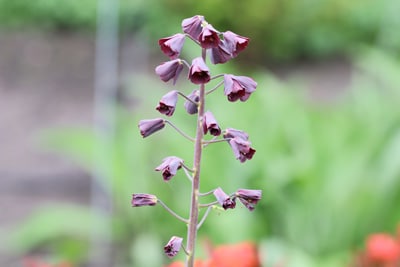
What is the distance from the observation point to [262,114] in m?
5.08

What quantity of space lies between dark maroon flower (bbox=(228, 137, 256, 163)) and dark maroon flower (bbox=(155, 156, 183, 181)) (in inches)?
3.0

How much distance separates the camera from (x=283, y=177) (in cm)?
414

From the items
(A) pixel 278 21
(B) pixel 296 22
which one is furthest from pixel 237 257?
(B) pixel 296 22

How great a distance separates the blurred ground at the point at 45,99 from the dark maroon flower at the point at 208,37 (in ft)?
15.5

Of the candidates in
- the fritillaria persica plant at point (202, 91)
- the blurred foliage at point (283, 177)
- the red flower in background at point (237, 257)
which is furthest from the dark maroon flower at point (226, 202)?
the blurred foliage at point (283, 177)

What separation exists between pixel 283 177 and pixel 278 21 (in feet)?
20.4

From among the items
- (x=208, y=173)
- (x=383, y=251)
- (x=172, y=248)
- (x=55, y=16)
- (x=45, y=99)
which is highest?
(x=172, y=248)

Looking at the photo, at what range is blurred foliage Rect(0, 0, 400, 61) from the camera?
9.65 m

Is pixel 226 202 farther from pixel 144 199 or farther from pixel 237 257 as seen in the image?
pixel 237 257

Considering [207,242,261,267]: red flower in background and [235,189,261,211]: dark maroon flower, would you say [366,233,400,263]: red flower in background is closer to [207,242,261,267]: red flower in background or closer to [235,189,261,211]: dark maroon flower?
[207,242,261,267]: red flower in background

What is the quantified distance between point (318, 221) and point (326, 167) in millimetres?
330

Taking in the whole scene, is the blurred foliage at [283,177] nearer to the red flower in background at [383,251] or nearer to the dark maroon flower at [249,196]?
the red flower in background at [383,251]

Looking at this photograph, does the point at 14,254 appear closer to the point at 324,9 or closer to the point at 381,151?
the point at 381,151

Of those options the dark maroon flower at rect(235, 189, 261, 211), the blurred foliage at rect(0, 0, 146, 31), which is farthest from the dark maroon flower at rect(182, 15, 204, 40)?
the blurred foliage at rect(0, 0, 146, 31)
